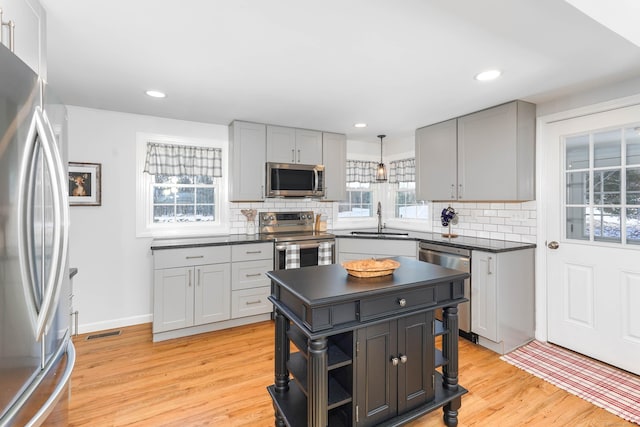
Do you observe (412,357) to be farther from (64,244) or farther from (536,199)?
(536,199)

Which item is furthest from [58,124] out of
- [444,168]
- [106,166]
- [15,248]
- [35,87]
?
[444,168]

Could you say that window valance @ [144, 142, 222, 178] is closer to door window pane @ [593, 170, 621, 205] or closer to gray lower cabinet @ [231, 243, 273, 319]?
gray lower cabinet @ [231, 243, 273, 319]

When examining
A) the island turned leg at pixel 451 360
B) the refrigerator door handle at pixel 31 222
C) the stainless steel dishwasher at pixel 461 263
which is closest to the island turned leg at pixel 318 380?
the island turned leg at pixel 451 360

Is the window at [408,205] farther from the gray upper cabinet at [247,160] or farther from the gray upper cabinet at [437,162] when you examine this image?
the gray upper cabinet at [247,160]

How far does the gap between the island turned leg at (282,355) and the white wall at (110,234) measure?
2341 mm

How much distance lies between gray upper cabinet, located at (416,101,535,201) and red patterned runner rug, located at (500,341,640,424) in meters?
1.42

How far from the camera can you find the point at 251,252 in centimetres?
349

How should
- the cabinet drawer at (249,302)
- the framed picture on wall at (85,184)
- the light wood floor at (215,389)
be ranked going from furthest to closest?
the cabinet drawer at (249,302)
the framed picture on wall at (85,184)
the light wood floor at (215,389)

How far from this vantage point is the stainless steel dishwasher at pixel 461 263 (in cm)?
304

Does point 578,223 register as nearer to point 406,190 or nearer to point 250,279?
point 406,190

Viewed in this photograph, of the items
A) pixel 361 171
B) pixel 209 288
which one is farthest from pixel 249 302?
pixel 361 171

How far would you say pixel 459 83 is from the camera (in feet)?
8.32

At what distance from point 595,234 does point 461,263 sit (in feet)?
3.61

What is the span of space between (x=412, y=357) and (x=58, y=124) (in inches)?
80.8
